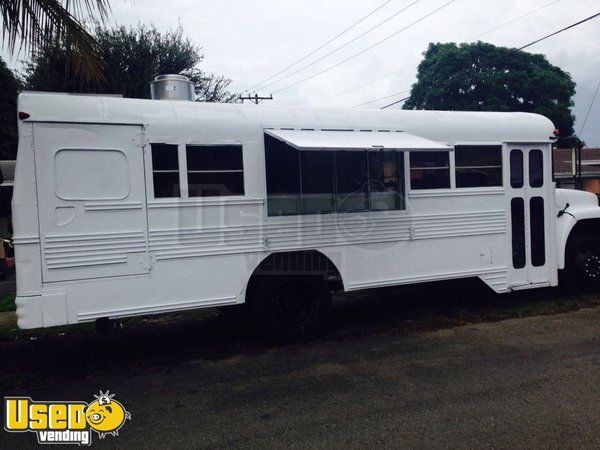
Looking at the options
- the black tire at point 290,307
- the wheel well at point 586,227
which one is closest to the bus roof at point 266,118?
the wheel well at point 586,227

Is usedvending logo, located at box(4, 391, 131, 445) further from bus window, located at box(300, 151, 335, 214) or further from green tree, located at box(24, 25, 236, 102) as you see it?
green tree, located at box(24, 25, 236, 102)

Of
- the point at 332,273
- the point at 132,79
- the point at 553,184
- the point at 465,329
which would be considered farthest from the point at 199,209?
the point at 132,79

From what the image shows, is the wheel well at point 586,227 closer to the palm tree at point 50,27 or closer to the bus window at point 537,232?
the bus window at point 537,232

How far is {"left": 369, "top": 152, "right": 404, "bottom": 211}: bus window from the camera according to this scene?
6566 mm

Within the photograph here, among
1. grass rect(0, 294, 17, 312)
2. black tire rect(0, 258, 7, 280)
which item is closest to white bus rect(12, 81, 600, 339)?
grass rect(0, 294, 17, 312)

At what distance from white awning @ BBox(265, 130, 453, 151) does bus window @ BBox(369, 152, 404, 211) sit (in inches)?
12.7

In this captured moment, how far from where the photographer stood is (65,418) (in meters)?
4.43

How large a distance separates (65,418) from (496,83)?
104 feet

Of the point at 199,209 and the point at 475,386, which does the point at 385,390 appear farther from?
the point at 199,209

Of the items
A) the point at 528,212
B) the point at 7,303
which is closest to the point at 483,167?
the point at 528,212

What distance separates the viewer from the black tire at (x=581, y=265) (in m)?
7.91

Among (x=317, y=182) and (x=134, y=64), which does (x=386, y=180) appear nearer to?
Answer: (x=317, y=182)

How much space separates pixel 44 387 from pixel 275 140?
3.64 metres

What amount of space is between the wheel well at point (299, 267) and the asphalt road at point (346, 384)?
2.55 feet
